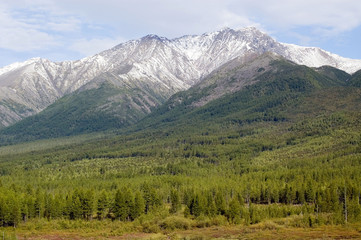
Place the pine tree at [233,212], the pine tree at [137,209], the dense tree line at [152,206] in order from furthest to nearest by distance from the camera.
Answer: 1. the pine tree at [137,209]
2. the pine tree at [233,212]
3. the dense tree line at [152,206]

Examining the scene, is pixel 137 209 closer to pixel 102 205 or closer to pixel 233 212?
pixel 102 205

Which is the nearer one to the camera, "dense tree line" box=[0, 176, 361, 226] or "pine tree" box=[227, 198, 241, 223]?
"dense tree line" box=[0, 176, 361, 226]

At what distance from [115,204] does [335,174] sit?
350ft

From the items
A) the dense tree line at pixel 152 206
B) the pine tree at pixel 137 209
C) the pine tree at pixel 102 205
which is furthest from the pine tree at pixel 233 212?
the pine tree at pixel 102 205

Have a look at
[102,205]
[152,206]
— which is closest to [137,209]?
[152,206]

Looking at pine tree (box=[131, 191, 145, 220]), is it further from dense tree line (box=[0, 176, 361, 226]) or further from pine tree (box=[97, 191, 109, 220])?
pine tree (box=[97, 191, 109, 220])

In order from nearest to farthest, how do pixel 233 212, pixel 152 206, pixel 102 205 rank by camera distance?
pixel 233 212
pixel 102 205
pixel 152 206

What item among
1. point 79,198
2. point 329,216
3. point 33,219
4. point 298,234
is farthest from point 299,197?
point 33,219

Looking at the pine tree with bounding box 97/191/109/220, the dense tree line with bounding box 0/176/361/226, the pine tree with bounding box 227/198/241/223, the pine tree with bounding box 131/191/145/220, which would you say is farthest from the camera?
the pine tree with bounding box 97/191/109/220

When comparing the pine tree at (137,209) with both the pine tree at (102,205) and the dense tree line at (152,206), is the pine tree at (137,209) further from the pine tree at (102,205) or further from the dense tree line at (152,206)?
the pine tree at (102,205)

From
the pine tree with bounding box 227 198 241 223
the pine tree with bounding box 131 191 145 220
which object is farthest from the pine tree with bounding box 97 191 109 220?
the pine tree with bounding box 227 198 241 223

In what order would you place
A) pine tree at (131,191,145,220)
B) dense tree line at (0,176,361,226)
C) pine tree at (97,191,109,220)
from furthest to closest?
1. pine tree at (97,191,109,220)
2. pine tree at (131,191,145,220)
3. dense tree line at (0,176,361,226)

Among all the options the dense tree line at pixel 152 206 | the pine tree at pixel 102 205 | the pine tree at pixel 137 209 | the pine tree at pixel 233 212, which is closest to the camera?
the dense tree line at pixel 152 206

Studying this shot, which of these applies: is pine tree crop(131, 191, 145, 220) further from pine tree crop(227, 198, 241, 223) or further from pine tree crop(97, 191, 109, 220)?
pine tree crop(227, 198, 241, 223)
